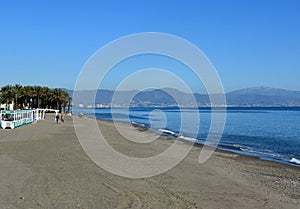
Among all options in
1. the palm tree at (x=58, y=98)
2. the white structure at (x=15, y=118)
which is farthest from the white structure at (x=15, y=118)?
the palm tree at (x=58, y=98)

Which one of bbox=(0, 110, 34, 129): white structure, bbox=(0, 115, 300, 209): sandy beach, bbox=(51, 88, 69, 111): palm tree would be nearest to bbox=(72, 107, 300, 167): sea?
bbox=(0, 115, 300, 209): sandy beach

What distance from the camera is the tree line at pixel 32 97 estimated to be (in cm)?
9988

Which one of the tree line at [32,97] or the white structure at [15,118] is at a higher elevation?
the tree line at [32,97]

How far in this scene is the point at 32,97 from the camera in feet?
361

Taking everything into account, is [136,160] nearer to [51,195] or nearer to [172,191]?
[172,191]

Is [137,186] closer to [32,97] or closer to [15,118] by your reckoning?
[15,118]

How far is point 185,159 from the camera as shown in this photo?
19.0m

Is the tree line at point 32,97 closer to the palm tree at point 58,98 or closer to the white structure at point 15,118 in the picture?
the palm tree at point 58,98

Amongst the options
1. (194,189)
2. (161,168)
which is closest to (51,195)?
(194,189)

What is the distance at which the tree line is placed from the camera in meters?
99.9

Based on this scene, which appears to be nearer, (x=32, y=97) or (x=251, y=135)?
(x=251, y=135)

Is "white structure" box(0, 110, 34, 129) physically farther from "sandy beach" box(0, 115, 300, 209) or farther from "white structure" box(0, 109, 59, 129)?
"sandy beach" box(0, 115, 300, 209)

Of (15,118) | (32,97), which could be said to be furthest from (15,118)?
(32,97)

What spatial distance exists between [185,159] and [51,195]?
34.7 feet
